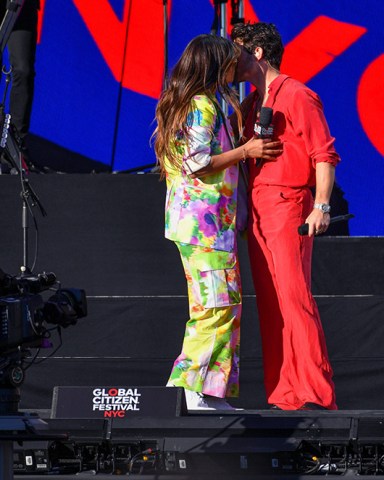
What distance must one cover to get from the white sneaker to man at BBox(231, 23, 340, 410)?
0.73 ft

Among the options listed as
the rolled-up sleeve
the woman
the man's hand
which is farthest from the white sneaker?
the rolled-up sleeve

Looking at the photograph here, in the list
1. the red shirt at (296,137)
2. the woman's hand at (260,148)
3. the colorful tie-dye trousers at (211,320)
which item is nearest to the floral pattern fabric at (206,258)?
the colorful tie-dye trousers at (211,320)

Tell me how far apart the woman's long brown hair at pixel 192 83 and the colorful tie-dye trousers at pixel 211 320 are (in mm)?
389

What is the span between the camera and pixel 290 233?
14.9ft

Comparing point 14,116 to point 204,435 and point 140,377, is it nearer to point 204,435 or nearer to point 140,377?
point 140,377

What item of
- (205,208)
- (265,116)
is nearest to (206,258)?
(205,208)

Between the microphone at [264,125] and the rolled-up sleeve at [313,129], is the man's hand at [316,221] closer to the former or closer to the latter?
the rolled-up sleeve at [313,129]

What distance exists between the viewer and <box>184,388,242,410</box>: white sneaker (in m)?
4.46

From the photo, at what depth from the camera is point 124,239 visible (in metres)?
5.82

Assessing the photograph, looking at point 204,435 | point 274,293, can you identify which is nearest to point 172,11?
point 274,293

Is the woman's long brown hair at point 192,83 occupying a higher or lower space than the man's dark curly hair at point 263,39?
lower

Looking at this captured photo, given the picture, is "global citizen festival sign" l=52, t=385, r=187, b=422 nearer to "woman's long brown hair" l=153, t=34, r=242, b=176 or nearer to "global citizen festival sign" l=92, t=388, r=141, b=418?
"global citizen festival sign" l=92, t=388, r=141, b=418

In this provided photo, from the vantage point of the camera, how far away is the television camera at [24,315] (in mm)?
3543

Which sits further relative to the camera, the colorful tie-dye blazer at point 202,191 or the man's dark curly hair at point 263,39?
the man's dark curly hair at point 263,39
